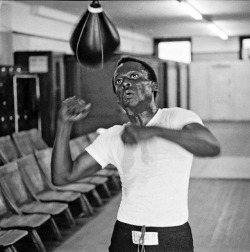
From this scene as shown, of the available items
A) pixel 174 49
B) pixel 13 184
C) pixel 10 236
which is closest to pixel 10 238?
pixel 10 236

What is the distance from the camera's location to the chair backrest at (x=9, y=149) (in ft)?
23.9

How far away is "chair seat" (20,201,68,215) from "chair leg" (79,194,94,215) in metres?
0.80

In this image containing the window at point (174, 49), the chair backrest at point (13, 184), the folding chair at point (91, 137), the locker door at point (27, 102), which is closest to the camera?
the chair backrest at point (13, 184)

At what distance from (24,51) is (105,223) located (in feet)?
14.6

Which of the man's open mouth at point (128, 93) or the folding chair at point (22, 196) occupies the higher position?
the man's open mouth at point (128, 93)

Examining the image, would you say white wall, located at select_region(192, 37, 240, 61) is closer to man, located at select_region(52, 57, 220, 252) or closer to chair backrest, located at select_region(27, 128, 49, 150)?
chair backrest, located at select_region(27, 128, 49, 150)

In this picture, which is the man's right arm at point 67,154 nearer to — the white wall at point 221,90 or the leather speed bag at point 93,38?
the leather speed bag at point 93,38

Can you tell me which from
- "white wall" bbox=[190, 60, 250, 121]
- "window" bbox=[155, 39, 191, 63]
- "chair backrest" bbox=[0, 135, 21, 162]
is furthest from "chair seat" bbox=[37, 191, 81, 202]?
"window" bbox=[155, 39, 191, 63]

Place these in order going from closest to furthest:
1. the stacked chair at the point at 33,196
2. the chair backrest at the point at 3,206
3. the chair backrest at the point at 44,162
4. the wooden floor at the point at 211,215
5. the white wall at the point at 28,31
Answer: the stacked chair at the point at 33,196 < the chair backrest at the point at 3,206 < the wooden floor at the point at 211,215 < the chair backrest at the point at 44,162 < the white wall at the point at 28,31

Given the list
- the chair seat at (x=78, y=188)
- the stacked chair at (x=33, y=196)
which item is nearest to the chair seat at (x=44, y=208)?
the stacked chair at (x=33, y=196)

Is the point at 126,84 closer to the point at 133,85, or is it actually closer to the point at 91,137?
the point at 133,85

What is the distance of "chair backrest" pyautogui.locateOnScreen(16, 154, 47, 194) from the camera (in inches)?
232

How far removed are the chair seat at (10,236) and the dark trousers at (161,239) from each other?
101 inches

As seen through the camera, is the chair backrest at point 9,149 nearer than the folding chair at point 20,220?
No
